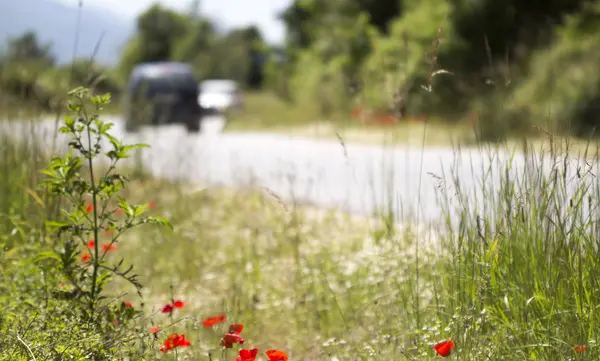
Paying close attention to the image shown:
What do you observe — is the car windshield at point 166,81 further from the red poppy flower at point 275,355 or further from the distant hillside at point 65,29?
the red poppy flower at point 275,355

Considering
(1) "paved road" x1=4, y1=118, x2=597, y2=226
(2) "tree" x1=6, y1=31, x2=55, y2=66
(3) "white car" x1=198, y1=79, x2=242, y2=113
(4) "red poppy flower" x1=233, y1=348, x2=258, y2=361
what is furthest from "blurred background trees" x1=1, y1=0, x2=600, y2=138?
(3) "white car" x1=198, y1=79, x2=242, y2=113

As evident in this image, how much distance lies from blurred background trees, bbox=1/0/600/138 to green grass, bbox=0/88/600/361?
0.77m

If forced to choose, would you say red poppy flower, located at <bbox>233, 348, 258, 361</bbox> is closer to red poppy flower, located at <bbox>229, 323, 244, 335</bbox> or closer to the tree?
red poppy flower, located at <bbox>229, 323, 244, 335</bbox>

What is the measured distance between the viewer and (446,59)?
57.0 ft

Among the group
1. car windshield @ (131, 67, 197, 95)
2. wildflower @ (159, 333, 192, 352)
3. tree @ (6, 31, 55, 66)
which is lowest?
wildflower @ (159, 333, 192, 352)

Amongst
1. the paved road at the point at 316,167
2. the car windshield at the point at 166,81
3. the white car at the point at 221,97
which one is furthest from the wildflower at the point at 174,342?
the white car at the point at 221,97

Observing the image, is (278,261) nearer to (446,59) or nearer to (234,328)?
(234,328)

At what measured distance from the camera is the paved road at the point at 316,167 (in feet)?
24.1

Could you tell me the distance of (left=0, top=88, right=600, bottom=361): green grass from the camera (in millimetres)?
2893

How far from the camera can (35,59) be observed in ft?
21.5

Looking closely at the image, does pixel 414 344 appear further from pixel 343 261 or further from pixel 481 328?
pixel 343 261

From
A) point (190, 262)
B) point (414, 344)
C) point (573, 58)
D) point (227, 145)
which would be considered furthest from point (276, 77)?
point (414, 344)

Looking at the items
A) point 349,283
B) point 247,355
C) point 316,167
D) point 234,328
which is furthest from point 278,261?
point 316,167

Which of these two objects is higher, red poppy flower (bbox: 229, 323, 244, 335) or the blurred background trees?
the blurred background trees
